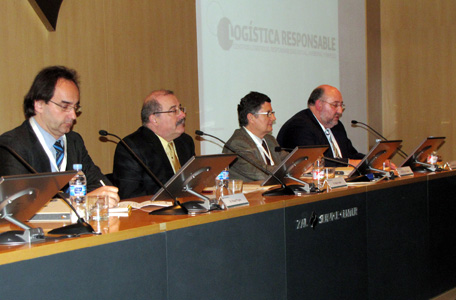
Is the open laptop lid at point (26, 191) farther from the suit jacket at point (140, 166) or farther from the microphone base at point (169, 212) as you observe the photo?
the suit jacket at point (140, 166)

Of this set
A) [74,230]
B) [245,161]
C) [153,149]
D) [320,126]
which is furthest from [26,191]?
[320,126]

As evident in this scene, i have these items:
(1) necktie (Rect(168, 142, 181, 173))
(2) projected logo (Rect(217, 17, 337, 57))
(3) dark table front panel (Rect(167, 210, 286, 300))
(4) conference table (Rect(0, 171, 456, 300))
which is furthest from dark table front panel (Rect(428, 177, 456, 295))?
(2) projected logo (Rect(217, 17, 337, 57))

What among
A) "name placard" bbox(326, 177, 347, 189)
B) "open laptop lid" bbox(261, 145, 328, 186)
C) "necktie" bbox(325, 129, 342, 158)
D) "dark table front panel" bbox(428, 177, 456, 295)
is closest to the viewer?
"open laptop lid" bbox(261, 145, 328, 186)

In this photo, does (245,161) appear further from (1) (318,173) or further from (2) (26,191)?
(2) (26,191)

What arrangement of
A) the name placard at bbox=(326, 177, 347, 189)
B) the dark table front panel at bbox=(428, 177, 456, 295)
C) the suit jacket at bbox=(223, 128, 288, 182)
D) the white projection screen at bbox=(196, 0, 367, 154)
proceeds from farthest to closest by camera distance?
the white projection screen at bbox=(196, 0, 367, 154) < the suit jacket at bbox=(223, 128, 288, 182) < the dark table front panel at bbox=(428, 177, 456, 295) < the name placard at bbox=(326, 177, 347, 189)

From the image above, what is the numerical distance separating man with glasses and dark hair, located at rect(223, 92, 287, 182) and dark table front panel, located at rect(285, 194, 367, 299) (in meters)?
0.98

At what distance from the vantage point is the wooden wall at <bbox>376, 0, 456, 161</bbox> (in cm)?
678

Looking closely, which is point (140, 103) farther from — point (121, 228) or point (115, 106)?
point (121, 228)

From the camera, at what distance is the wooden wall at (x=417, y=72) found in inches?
267

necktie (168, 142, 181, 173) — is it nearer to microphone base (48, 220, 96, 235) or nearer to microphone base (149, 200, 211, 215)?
microphone base (149, 200, 211, 215)

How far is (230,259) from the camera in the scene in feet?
6.85

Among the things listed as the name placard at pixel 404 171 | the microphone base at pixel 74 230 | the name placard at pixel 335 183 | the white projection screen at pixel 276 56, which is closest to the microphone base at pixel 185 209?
the microphone base at pixel 74 230

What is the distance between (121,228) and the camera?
5.75 feet

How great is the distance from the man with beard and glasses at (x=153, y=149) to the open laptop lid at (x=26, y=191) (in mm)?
1356
